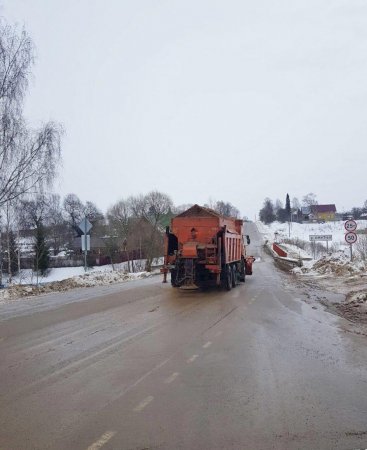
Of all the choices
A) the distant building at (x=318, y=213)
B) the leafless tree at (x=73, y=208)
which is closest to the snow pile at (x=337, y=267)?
the leafless tree at (x=73, y=208)

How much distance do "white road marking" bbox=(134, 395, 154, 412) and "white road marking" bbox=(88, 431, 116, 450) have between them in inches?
26.9

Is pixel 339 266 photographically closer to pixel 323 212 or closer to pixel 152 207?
pixel 152 207

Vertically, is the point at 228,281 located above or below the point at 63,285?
above

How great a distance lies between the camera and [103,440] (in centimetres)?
451

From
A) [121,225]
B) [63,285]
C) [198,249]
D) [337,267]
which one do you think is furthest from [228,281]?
[121,225]

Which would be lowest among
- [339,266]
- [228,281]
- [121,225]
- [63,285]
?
[63,285]

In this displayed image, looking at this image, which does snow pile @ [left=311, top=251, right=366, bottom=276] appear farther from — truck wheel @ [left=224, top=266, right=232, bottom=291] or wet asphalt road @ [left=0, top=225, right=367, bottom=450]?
wet asphalt road @ [left=0, top=225, right=367, bottom=450]

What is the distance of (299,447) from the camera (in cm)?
434

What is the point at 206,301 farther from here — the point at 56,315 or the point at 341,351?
the point at 341,351

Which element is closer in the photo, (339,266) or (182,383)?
(182,383)

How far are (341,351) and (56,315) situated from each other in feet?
26.3

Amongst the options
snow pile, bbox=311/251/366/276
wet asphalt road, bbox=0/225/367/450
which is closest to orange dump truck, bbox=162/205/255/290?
wet asphalt road, bbox=0/225/367/450

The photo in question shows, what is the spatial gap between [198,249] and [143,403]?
13576 mm

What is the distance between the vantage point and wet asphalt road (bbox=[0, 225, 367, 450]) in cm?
464
